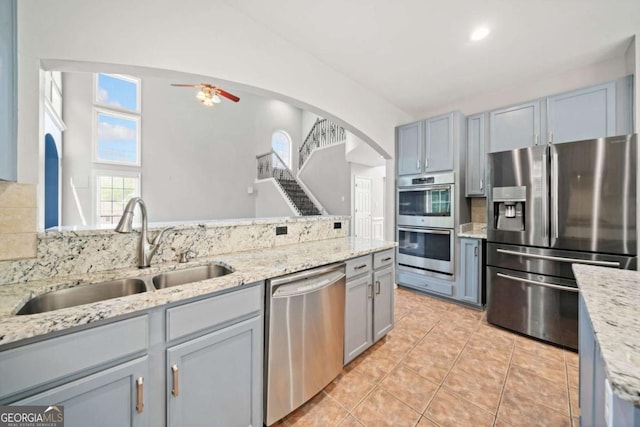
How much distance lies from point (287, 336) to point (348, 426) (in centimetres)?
65

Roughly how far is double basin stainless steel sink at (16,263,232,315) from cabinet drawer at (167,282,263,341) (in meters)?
0.26

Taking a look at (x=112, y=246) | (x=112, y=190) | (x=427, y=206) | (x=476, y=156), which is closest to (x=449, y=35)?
(x=476, y=156)

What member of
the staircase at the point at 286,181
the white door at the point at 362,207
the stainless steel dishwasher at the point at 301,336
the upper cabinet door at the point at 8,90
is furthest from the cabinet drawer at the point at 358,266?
the staircase at the point at 286,181

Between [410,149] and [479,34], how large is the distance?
5.10 ft

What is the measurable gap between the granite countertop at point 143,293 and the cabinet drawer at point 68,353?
0.06m

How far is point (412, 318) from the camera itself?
2.85m

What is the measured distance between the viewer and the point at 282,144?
9.66m

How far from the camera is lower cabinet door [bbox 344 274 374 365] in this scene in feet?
6.23

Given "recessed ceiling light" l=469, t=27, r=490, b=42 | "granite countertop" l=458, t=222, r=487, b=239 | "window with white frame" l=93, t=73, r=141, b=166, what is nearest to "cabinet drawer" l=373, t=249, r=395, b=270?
"granite countertop" l=458, t=222, r=487, b=239

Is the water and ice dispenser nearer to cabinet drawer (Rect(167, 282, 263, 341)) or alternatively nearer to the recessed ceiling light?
the recessed ceiling light

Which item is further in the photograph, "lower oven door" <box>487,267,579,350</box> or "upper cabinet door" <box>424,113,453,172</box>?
"upper cabinet door" <box>424,113,453,172</box>

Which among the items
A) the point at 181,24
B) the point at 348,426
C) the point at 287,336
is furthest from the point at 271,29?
the point at 348,426

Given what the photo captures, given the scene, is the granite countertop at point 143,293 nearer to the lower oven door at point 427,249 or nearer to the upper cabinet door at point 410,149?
the lower oven door at point 427,249

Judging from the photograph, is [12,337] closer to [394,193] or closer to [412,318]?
[412,318]
